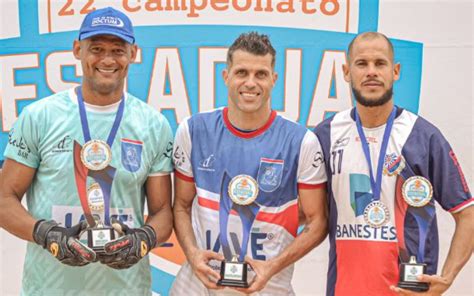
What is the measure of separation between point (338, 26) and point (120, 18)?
65.3 inches

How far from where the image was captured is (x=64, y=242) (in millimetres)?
2043

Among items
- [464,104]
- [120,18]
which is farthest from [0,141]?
[464,104]

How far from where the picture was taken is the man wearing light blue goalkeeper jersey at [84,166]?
7.20 ft

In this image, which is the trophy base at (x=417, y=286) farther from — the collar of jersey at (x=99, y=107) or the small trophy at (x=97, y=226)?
the collar of jersey at (x=99, y=107)

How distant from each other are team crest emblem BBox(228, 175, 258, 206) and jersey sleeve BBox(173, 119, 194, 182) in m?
0.22

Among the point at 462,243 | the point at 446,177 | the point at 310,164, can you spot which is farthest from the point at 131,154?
the point at 462,243

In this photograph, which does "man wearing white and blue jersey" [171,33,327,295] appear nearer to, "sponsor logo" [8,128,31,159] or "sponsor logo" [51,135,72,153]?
"sponsor logo" [51,135,72,153]

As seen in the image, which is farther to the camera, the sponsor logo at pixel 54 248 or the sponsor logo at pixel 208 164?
the sponsor logo at pixel 208 164

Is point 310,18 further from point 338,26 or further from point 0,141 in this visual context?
point 0,141

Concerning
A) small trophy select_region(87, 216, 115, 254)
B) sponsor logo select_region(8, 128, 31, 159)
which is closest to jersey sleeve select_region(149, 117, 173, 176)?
small trophy select_region(87, 216, 115, 254)

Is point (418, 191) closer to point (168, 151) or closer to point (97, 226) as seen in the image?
point (168, 151)

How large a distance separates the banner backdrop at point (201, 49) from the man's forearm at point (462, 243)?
135 cm

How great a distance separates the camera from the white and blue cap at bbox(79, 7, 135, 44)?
2193 mm

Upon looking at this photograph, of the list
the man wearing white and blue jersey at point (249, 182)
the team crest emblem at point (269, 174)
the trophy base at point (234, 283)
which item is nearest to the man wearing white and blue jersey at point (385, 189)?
the man wearing white and blue jersey at point (249, 182)
